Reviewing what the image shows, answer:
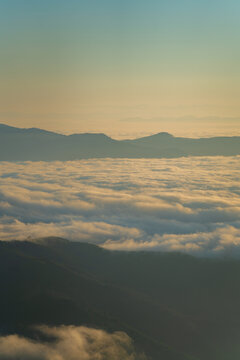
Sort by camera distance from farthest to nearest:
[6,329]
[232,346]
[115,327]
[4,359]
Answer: [232,346]
[115,327]
[6,329]
[4,359]

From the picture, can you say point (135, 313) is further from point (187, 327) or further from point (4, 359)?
point (4, 359)

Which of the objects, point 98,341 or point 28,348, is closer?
point 28,348

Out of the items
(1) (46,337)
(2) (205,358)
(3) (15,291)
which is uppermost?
(3) (15,291)

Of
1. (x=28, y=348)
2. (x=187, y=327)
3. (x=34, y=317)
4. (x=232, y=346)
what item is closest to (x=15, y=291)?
(x=34, y=317)

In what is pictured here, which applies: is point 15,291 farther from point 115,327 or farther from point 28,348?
point 115,327

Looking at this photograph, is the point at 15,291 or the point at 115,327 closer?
the point at 115,327

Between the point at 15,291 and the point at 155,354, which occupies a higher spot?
the point at 15,291

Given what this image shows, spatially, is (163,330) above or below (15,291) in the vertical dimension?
below

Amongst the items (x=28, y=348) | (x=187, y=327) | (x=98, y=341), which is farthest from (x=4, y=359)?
(x=187, y=327)

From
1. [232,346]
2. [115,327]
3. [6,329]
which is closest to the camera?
[6,329]

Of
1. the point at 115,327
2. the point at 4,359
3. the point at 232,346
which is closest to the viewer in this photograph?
the point at 4,359
